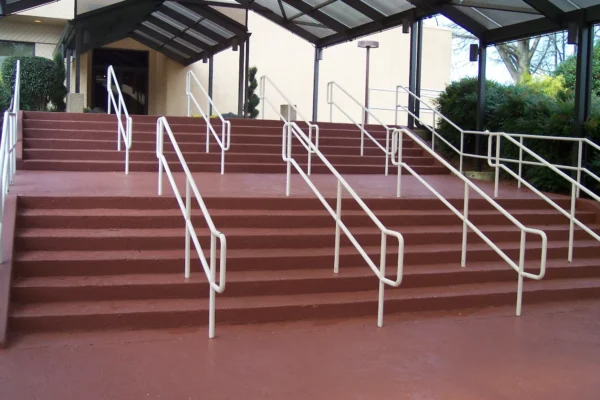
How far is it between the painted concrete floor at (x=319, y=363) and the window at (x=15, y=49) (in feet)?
52.4

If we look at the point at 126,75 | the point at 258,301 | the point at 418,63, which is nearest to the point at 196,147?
the point at 418,63

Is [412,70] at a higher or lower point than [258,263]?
higher

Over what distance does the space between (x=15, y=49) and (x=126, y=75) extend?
3.96 meters

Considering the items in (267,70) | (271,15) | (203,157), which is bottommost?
(203,157)

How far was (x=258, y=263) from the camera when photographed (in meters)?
5.80

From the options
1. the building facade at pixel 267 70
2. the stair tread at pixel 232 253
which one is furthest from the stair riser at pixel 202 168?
the building facade at pixel 267 70

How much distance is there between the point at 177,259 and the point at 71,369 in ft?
5.46

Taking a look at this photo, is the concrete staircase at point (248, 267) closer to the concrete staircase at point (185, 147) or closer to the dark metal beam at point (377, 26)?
the concrete staircase at point (185, 147)

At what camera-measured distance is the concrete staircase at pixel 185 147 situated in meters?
9.42

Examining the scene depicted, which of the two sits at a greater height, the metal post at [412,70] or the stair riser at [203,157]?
the metal post at [412,70]

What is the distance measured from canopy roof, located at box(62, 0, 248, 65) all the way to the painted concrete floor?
10.8 metres

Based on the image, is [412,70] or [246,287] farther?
[412,70]

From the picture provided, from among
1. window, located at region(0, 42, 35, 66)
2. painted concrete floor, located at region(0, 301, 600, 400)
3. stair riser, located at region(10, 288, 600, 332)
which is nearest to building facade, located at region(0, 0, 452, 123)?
Result: window, located at region(0, 42, 35, 66)

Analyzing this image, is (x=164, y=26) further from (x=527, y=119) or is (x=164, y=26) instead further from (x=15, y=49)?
(x=527, y=119)
